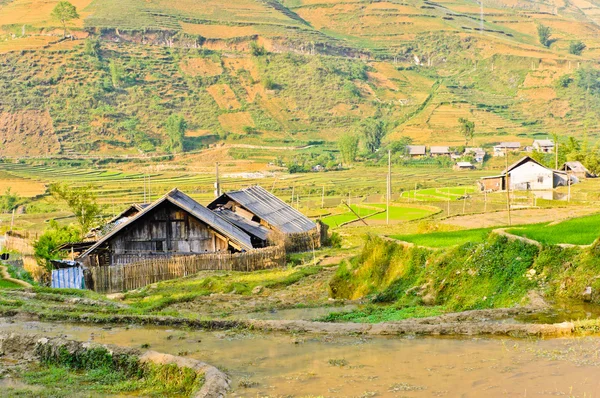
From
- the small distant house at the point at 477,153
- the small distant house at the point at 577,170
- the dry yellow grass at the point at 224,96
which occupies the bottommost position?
the small distant house at the point at 577,170

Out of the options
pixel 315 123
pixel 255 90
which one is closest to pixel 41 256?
pixel 315 123

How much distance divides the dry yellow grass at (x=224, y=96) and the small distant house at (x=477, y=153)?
49.4 metres

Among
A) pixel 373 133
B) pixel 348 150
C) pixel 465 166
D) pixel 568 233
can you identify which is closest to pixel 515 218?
pixel 568 233

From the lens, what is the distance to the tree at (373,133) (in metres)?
124

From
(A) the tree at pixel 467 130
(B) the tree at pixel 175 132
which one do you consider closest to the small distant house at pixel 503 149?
(A) the tree at pixel 467 130

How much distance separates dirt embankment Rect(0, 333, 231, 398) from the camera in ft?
32.1

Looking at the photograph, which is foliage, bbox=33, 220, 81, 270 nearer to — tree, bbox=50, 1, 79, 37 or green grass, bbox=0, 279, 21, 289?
green grass, bbox=0, 279, 21, 289

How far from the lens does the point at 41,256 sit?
29.7 metres

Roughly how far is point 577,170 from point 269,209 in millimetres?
37384

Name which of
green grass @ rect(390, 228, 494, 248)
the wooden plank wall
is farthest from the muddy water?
the wooden plank wall

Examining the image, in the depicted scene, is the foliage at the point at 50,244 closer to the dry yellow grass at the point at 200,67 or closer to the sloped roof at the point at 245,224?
the sloped roof at the point at 245,224

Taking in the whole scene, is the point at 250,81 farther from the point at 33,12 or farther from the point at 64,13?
the point at 33,12

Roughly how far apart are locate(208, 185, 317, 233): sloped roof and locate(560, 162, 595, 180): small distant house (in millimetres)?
33007

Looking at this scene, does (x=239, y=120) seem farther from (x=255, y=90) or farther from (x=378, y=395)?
(x=378, y=395)
